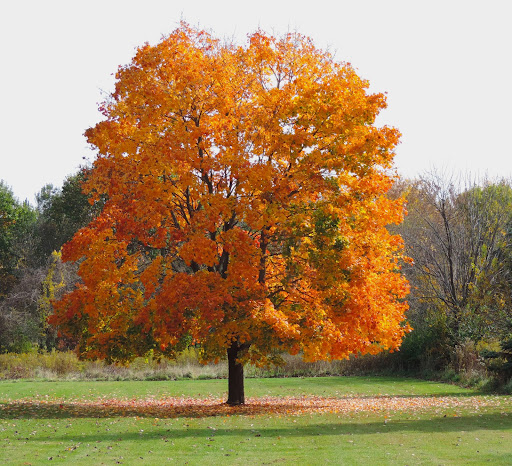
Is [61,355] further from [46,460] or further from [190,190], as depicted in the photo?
[46,460]

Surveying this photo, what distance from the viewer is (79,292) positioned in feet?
55.8

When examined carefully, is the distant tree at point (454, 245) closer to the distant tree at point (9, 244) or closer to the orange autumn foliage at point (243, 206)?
the orange autumn foliage at point (243, 206)

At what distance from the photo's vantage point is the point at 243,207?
1581 centimetres

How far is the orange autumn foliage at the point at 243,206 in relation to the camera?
15523 millimetres

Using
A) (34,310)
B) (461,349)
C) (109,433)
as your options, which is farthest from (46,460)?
(34,310)

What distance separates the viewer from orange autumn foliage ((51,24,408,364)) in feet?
50.9

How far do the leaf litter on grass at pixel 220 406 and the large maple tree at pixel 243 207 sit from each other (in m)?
1.56

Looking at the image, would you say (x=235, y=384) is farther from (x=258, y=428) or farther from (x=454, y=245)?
(x=454, y=245)

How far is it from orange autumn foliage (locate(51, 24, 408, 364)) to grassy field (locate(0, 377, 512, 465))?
1796 millimetres

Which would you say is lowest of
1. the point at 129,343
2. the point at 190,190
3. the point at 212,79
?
the point at 129,343

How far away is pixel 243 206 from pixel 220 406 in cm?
615

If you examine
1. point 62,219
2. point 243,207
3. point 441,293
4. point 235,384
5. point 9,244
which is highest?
point 62,219

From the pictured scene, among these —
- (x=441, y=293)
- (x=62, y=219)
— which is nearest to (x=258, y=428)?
(x=441, y=293)

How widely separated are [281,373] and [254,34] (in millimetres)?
18646
